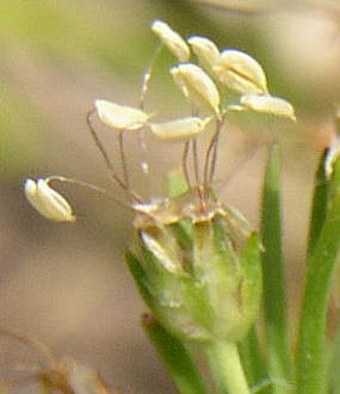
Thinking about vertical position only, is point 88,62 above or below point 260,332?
above

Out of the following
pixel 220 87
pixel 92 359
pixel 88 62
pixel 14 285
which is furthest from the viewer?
pixel 14 285

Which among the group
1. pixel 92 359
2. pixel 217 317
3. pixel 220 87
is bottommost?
pixel 92 359

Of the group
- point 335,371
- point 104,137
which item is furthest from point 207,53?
point 104,137

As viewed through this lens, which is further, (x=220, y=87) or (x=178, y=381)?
(x=220, y=87)

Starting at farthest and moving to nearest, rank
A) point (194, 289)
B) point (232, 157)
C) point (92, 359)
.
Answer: point (92, 359), point (232, 157), point (194, 289)

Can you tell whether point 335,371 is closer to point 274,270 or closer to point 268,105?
point 274,270

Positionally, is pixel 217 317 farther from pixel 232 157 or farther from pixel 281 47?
pixel 281 47

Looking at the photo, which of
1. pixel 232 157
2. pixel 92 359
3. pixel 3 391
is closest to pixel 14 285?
pixel 92 359

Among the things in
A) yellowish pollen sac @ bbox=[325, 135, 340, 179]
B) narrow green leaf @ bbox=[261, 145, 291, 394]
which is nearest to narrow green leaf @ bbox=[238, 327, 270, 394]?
narrow green leaf @ bbox=[261, 145, 291, 394]
